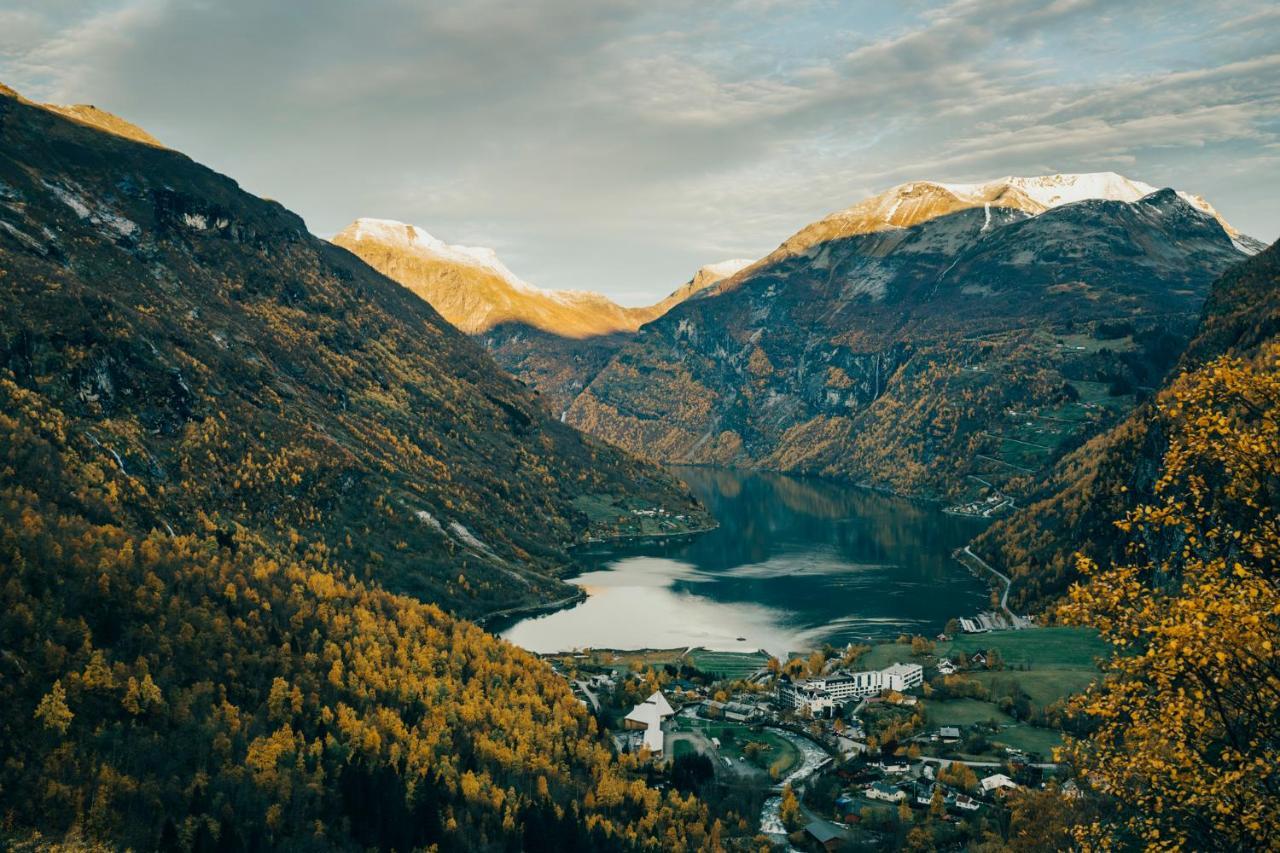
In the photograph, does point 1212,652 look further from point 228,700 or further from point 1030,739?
point 1030,739

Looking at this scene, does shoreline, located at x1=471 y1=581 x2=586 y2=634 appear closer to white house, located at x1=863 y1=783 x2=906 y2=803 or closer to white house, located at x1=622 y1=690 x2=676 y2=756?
white house, located at x1=622 y1=690 x2=676 y2=756

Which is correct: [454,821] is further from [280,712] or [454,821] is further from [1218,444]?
[1218,444]

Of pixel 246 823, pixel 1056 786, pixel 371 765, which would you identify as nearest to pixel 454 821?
pixel 371 765

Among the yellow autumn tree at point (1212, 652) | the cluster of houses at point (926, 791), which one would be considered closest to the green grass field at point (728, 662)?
the cluster of houses at point (926, 791)

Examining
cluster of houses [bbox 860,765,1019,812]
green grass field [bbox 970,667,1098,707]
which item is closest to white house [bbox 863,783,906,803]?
cluster of houses [bbox 860,765,1019,812]

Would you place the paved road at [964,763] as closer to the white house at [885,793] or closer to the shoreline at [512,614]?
the white house at [885,793]

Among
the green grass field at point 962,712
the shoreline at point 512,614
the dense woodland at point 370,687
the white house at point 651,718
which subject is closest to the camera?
the dense woodland at point 370,687
